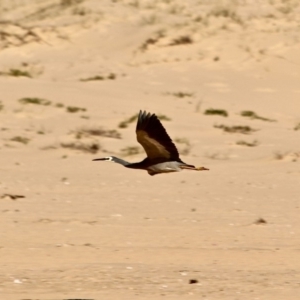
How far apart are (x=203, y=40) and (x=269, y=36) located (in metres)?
1.39

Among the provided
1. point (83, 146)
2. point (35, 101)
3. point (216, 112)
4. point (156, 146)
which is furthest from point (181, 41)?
point (156, 146)

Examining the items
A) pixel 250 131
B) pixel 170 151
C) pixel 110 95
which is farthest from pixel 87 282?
pixel 110 95

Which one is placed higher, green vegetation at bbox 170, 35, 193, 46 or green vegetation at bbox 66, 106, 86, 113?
green vegetation at bbox 170, 35, 193, 46

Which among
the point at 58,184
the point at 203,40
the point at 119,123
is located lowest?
the point at 58,184

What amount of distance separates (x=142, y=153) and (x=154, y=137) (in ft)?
17.0

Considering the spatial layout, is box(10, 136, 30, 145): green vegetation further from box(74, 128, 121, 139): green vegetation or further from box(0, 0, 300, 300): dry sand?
box(74, 128, 121, 139): green vegetation

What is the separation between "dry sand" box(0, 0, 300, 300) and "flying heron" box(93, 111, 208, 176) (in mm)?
588

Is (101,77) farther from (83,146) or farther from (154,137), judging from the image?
(154,137)

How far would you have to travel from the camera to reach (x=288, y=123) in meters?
17.7

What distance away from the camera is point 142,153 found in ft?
46.7

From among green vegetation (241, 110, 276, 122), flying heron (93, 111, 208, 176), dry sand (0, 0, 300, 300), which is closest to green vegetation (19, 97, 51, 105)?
dry sand (0, 0, 300, 300)

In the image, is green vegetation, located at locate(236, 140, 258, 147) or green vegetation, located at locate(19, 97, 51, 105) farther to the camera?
green vegetation, located at locate(19, 97, 51, 105)

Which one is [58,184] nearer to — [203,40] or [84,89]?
[84,89]

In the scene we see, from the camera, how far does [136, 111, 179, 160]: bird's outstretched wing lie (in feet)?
29.5
